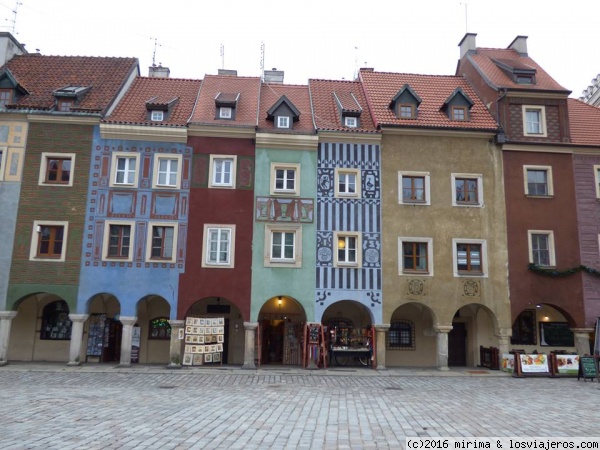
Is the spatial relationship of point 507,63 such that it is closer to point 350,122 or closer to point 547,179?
point 547,179

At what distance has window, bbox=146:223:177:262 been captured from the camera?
23.5m

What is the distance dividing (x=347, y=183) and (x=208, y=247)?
7275mm

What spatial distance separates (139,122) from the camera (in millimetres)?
24344

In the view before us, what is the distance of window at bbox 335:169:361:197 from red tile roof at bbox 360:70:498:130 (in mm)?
2751

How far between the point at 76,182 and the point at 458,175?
1813 cm

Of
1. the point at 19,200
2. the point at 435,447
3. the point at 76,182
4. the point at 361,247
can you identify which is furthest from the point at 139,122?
the point at 435,447

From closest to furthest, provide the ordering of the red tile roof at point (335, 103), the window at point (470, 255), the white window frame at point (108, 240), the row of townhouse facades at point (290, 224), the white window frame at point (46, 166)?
the white window frame at point (108, 240), the row of townhouse facades at point (290, 224), the white window frame at point (46, 166), the window at point (470, 255), the red tile roof at point (335, 103)

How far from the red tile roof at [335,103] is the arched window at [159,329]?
40.5ft

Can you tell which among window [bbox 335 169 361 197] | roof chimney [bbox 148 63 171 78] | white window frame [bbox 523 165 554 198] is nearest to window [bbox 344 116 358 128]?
window [bbox 335 169 361 197]

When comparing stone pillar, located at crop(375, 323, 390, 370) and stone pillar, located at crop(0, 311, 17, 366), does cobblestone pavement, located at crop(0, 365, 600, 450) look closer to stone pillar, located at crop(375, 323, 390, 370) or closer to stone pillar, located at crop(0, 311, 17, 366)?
stone pillar, located at crop(0, 311, 17, 366)

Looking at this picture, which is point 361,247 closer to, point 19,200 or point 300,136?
point 300,136

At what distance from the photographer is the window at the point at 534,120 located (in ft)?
→ 84.0

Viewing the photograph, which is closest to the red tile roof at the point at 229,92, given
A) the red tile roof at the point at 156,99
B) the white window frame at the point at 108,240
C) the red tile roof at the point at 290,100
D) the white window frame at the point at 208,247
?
the red tile roof at the point at 290,100

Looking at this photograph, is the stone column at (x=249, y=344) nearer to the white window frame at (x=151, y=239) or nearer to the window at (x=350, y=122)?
the white window frame at (x=151, y=239)
